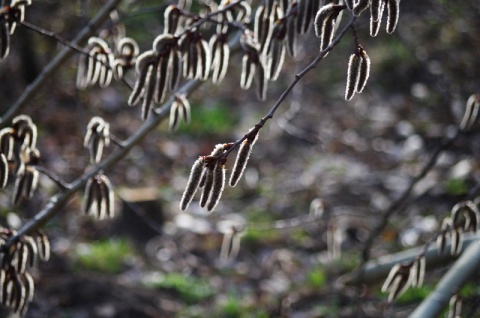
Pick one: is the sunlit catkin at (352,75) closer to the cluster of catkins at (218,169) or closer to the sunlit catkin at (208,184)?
the cluster of catkins at (218,169)

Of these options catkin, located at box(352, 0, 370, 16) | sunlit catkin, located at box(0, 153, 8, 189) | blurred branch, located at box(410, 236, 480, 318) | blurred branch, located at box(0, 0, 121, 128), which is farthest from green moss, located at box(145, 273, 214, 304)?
catkin, located at box(352, 0, 370, 16)

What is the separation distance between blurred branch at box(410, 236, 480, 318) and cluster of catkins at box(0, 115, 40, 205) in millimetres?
1830

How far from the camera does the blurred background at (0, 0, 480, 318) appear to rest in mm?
4844

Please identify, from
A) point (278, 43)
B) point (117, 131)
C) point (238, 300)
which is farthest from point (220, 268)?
point (278, 43)

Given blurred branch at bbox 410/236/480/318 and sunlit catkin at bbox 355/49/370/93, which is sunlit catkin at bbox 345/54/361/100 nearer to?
sunlit catkin at bbox 355/49/370/93

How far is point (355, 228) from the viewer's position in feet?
19.8

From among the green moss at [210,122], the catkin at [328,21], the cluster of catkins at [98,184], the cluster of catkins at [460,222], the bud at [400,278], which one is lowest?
the bud at [400,278]

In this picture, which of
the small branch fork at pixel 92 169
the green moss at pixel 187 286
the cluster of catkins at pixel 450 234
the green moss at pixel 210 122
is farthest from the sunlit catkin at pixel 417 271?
the green moss at pixel 210 122

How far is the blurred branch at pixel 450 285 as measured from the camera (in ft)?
9.87

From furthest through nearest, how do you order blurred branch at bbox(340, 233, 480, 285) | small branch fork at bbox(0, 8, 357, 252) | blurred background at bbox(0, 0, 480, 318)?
blurred background at bbox(0, 0, 480, 318)
blurred branch at bbox(340, 233, 480, 285)
small branch fork at bbox(0, 8, 357, 252)

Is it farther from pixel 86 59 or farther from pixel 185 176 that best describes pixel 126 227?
pixel 86 59

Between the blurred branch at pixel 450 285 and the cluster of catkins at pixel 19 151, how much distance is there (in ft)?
6.00

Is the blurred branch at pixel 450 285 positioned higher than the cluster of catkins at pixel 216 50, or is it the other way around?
the cluster of catkins at pixel 216 50

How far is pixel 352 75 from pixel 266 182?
18.9 ft
